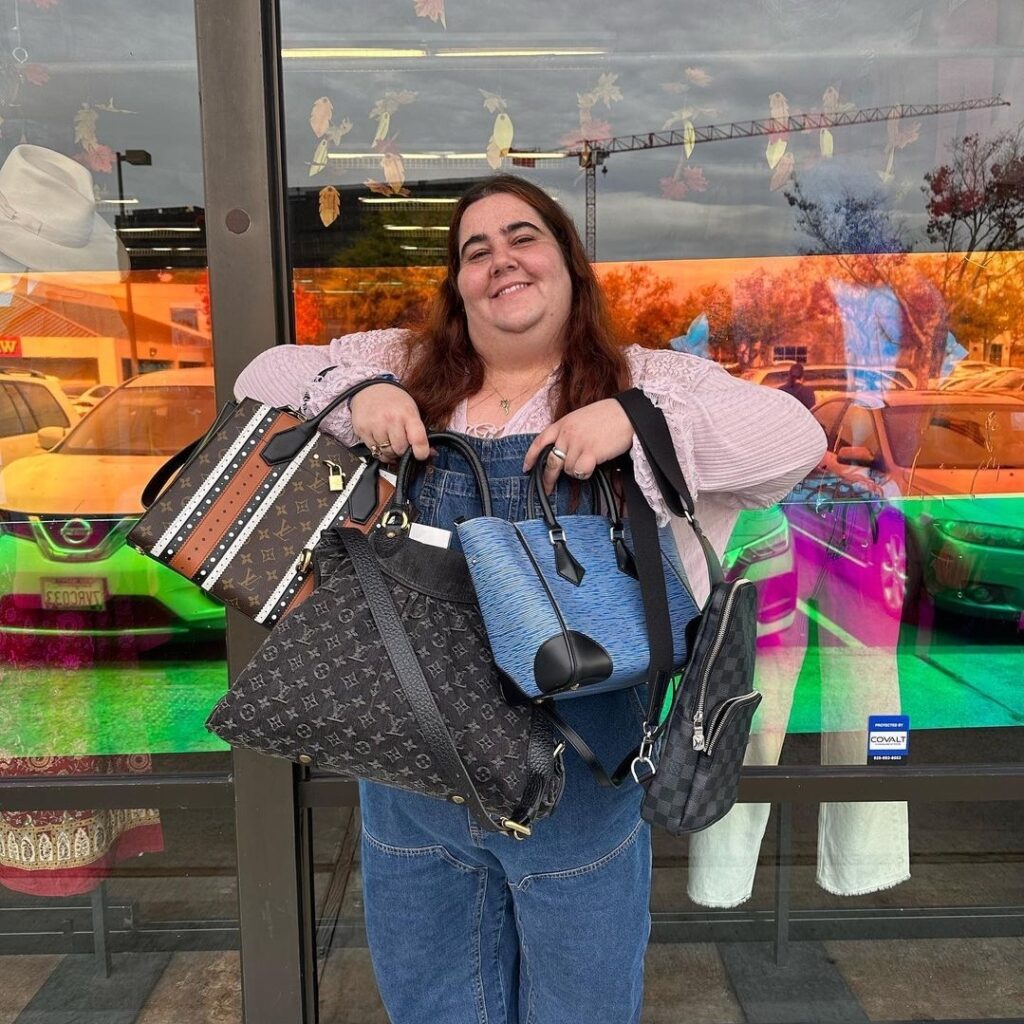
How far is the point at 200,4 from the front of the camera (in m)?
1.79

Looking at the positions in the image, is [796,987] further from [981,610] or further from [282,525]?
[282,525]

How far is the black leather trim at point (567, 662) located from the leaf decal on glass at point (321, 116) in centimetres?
218

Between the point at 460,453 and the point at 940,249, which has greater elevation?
the point at 940,249

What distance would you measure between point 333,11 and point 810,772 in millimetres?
2465

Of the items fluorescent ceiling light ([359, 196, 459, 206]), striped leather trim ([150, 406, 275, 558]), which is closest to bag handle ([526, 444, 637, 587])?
striped leather trim ([150, 406, 275, 558])

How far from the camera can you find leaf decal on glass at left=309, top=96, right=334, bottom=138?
8.59 feet

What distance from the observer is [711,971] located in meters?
2.49

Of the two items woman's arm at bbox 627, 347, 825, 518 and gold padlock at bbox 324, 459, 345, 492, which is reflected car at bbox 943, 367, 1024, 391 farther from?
gold padlock at bbox 324, 459, 345, 492

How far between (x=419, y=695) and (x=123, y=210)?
2132mm

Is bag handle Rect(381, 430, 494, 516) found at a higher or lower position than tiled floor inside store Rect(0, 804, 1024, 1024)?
higher

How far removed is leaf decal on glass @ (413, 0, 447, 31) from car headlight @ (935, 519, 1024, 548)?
219cm

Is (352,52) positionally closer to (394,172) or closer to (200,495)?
(394,172)

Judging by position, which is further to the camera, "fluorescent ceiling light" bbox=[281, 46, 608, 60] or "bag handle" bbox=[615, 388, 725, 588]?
"fluorescent ceiling light" bbox=[281, 46, 608, 60]

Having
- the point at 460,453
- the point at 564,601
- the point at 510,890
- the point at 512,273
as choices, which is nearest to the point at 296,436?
the point at 460,453
